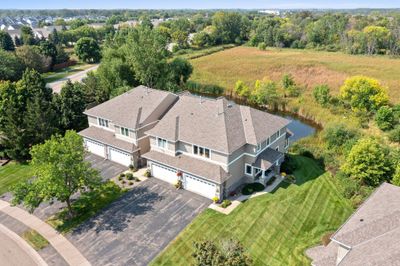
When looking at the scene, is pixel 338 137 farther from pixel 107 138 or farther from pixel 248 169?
pixel 107 138

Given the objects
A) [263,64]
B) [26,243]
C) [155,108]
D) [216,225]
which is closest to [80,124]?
[155,108]

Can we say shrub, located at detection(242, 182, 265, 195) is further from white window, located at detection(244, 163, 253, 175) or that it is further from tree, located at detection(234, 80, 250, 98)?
tree, located at detection(234, 80, 250, 98)

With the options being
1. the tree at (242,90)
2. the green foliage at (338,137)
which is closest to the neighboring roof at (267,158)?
the green foliage at (338,137)

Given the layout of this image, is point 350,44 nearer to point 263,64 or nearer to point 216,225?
point 263,64

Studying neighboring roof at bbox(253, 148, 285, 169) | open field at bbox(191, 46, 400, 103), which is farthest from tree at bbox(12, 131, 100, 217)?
open field at bbox(191, 46, 400, 103)

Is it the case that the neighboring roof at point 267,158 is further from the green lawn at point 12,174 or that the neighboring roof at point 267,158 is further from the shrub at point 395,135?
the green lawn at point 12,174

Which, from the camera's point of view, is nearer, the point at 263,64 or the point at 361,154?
the point at 361,154
